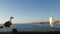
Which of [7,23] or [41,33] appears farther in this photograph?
[7,23]

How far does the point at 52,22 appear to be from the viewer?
39.3 ft

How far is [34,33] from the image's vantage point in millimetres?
6410

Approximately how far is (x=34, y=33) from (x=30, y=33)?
7.3 inches

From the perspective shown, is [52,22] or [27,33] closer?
[27,33]

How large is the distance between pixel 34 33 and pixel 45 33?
497 mm

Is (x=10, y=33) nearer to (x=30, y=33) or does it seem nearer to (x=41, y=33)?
(x=30, y=33)

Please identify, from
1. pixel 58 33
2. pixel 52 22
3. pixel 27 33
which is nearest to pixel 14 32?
pixel 27 33

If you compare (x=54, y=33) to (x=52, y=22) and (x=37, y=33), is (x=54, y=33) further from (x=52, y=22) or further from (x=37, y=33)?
(x=52, y=22)

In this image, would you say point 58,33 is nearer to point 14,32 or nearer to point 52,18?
point 14,32

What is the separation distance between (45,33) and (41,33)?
7.1 inches

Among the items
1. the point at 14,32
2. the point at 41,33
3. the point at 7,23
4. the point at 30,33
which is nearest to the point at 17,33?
the point at 14,32

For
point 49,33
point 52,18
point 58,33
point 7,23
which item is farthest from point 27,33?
point 52,18

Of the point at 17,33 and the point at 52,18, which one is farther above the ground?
the point at 52,18

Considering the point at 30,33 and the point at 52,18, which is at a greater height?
the point at 52,18
